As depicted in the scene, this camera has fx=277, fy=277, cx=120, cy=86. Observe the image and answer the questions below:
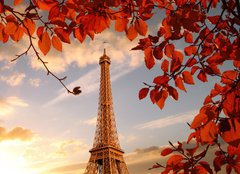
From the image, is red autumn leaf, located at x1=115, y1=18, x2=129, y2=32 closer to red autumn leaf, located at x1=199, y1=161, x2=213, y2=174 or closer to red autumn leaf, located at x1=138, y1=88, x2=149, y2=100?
red autumn leaf, located at x1=138, y1=88, x2=149, y2=100

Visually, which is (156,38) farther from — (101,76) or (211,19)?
(101,76)

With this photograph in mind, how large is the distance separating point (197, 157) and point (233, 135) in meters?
1.40

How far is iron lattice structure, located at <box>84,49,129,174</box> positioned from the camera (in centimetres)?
4684

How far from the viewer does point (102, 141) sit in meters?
49.1

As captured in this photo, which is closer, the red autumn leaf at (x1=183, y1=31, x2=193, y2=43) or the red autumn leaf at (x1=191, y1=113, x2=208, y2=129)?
the red autumn leaf at (x1=191, y1=113, x2=208, y2=129)

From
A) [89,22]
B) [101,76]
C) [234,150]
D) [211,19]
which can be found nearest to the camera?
[234,150]

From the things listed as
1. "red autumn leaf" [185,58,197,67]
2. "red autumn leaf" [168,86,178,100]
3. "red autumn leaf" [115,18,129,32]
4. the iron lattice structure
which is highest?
the iron lattice structure

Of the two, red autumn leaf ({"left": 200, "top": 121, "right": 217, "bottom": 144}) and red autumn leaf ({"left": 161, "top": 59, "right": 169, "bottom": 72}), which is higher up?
red autumn leaf ({"left": 161, "top": 59, "right": 169, "bottom": 72})

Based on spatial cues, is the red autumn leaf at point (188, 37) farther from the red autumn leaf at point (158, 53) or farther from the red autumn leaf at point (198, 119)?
the red autumn leaf at point (198, 119)

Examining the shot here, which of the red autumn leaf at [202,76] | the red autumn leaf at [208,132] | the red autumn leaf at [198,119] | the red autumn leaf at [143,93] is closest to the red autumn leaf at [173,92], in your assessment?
the red autumn leaf at [143,93]

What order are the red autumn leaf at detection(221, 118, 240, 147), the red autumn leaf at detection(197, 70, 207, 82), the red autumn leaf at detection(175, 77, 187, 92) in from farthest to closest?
the red autumn leaf at detection(197, 70, 207, 82), the red autumn leaf at detection(175, 77, 187, 92), the red autumn leaf at detection(221, 118, 240, 147)

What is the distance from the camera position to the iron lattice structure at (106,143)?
1844 inches

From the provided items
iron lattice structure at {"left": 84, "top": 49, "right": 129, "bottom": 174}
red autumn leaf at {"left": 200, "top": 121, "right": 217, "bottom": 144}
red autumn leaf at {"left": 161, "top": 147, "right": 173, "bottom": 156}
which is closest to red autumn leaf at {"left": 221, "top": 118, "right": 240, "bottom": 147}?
red autumn leaf at {"left": 200, "top": 121, "right": 217, "bottom": 144}

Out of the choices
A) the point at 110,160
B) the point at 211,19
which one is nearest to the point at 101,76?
the point at 110,160
